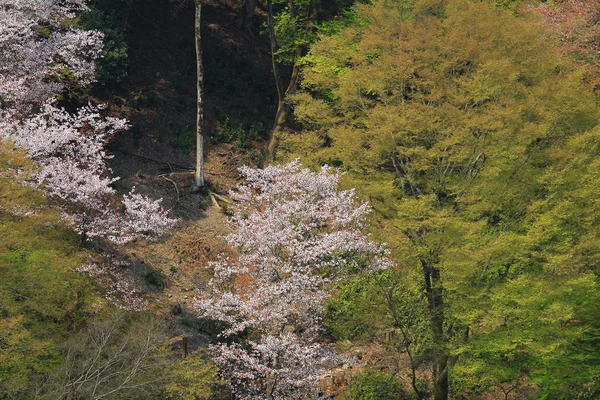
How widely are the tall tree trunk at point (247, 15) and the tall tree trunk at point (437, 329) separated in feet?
71.5

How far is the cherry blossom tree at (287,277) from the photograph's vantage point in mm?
14758

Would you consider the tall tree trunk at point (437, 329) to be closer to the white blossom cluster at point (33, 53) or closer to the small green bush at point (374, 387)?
the small green bush at point (374, 387)

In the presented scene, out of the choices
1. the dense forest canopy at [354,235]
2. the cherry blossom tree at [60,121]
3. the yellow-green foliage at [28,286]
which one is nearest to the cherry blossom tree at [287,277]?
the dense forest canopy at [354,235]

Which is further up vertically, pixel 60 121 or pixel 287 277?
pixel 60 121

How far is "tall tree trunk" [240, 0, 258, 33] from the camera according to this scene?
35.1 metres

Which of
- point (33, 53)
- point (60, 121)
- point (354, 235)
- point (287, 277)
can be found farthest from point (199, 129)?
point (354, 235)

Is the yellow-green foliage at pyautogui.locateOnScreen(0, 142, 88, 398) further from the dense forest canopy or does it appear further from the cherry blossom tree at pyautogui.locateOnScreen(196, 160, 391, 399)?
the cherry blossom tree at pyautogui.locateOnScreen(196, 160, 391, 399)

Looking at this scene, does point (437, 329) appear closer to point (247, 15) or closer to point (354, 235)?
point (354, 235)

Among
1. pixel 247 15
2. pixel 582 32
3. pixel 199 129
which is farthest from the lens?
pixel 247 15

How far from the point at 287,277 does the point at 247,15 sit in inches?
935

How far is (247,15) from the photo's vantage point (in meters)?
35.4

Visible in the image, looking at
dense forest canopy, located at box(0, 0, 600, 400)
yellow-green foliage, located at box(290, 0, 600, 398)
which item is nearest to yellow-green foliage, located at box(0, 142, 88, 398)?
dense forest canopy, located at box(0, 0, 600, 400)

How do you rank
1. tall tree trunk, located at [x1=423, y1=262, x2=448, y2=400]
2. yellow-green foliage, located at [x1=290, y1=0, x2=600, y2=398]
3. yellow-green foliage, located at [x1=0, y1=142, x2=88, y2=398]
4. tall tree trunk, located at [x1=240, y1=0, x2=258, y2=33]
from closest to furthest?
1. yellow-green foliage, located at [x1=0, y1=142, x2=88, y2=398]
2. yellow-green foliage, located at [x1=290, y1=0, x2=600, y2=398]
3. tall tree trunk, located at [x1=423, y1=262, x2=448, y2=400]
4. tall tree trunk, located at [x1=240, y1=0, x2=258, y2=33]

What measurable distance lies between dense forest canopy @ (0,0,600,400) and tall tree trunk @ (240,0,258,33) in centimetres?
1101
